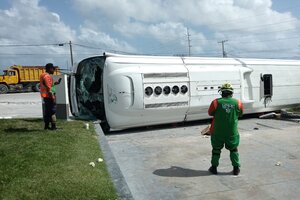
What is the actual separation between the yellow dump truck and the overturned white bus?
2829cm

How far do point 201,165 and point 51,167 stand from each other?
9.76 feet

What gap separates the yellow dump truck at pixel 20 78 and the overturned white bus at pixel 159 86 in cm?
2829

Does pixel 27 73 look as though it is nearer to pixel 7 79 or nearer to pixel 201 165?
pixel 7 79

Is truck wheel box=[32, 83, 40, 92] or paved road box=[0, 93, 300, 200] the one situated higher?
truck wheel box=[32, 83, 40, 92]

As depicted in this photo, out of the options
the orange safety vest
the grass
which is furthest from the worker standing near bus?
the grass

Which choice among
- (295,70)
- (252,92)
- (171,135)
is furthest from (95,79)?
(295,70)

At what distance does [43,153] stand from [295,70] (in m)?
11.8

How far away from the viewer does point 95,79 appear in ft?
39.4

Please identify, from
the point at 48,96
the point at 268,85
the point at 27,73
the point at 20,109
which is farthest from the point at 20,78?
the point at 48,96

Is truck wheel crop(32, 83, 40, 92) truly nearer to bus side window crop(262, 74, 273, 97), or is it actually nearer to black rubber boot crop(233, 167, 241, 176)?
bus side window crop(262, 74, 273, 97)

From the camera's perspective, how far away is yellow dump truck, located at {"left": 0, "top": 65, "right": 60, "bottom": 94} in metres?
38.5

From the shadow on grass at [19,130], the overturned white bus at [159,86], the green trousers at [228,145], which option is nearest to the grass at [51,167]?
the shadow on grass at [19,130]

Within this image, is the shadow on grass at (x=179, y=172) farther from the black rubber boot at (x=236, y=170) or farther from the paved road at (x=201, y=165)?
the black rubber boot at (x=236, y=170)

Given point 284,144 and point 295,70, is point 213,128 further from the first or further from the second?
point 295,70
